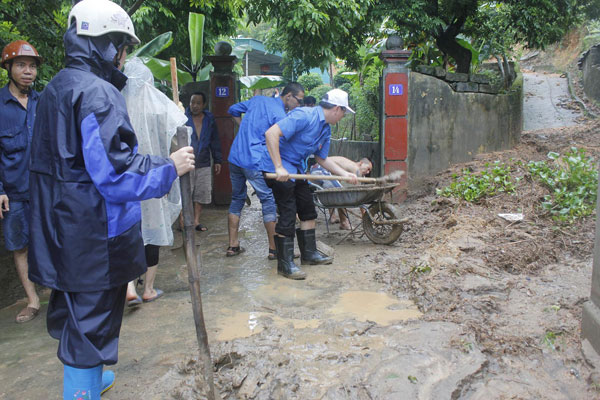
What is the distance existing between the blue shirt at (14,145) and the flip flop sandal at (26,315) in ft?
2.98

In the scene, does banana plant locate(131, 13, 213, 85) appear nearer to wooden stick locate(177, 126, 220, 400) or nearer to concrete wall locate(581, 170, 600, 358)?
wooden stick locate(177, 126, 220, 400)

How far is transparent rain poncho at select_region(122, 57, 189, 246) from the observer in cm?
376

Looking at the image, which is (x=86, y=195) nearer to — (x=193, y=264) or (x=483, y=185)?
(x=193, y=264)

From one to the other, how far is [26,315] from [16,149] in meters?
1.34

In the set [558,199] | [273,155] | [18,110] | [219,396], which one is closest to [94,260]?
[219,396]

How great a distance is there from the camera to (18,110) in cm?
400

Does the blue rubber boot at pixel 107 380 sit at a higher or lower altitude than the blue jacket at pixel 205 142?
lower

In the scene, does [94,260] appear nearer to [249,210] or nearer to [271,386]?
[271,386]

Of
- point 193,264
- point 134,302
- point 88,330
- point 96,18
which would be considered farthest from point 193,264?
point 134,302

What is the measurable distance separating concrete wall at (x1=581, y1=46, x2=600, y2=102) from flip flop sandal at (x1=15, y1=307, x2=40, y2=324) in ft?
51.8

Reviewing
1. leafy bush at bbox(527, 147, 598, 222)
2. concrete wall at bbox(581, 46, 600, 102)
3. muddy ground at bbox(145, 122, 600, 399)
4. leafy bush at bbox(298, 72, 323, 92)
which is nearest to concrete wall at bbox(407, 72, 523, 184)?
leafy bush at bbox(527, 147, 598, 222)

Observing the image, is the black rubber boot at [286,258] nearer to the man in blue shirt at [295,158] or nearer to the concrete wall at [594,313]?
the man in blue shirt at [295,158]

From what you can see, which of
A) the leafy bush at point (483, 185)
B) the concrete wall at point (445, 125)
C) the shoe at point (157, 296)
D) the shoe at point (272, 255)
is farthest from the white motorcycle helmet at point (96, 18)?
the concrete wall at point (445, 125)

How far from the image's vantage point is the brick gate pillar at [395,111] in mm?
8094
